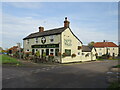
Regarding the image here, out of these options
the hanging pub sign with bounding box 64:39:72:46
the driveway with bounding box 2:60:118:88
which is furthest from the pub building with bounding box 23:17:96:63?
the driveway with bounding box 2:60:118:88

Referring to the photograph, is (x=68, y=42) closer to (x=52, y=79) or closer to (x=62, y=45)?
(x=62, y=45)

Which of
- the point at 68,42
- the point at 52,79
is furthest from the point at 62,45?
the point at 52,79

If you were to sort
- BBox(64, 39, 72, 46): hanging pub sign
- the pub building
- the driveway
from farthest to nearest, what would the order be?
BBox(64, 39, 72, 46): hanging pub sign
the pub building
the driveway

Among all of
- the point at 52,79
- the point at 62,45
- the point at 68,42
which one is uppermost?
the point at 68,42

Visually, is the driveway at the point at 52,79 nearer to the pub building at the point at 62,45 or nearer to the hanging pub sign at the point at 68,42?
the pub building at the point at 62,45

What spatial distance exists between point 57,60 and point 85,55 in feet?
31.8

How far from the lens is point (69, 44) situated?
23.3 metres

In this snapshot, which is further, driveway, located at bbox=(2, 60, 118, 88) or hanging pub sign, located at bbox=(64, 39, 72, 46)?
hanging pub sign, located at bbox=(64, 39, 72, 46)

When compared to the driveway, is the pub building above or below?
above

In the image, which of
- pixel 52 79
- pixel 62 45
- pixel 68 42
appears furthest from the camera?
pixel 68 42

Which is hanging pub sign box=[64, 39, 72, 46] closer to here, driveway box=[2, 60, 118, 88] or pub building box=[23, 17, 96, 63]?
pub building box=[23, 17, 96, 63]

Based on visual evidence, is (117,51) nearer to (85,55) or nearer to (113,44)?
(113,44)

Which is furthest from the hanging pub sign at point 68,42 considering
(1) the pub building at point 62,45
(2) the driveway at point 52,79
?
(2) the driveway at point 52,79

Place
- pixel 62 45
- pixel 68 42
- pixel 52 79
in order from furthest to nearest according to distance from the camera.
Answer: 1. pixel 68 42
2. pixel 62 45
3. pixel 52 79
